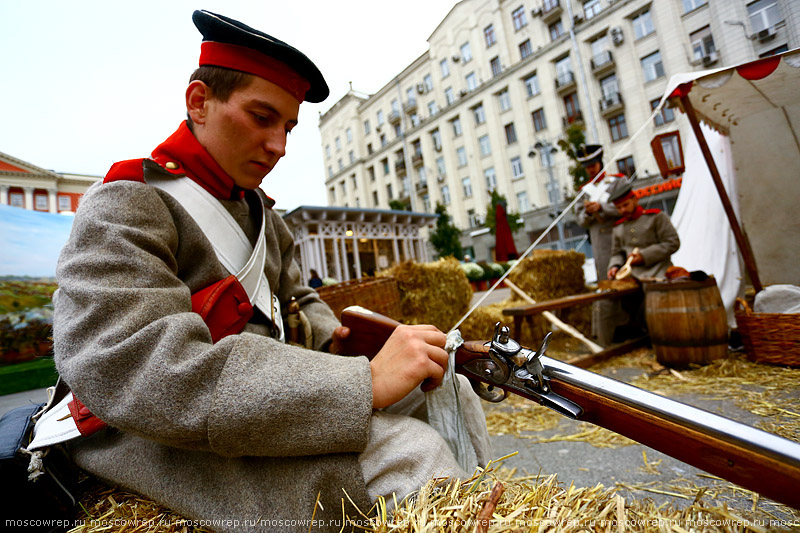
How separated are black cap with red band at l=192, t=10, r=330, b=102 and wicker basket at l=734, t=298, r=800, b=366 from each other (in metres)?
3.91

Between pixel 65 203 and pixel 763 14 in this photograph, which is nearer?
pixel 763 14

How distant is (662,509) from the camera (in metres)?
1.07

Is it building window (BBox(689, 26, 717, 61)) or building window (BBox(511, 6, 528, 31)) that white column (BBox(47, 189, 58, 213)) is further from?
building window (BBox(511, 6, 528, 31))

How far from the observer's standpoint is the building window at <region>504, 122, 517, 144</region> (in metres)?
26.2

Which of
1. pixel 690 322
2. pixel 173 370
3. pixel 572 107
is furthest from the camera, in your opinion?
pixel 572 107

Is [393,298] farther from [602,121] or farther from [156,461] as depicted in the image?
[602,121]

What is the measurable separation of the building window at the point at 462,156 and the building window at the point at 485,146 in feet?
5.10

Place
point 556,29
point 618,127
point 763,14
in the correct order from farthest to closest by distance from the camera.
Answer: point 556,29 → point 618,127 → point 763,14

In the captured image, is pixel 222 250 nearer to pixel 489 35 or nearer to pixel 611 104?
pixel 611 104

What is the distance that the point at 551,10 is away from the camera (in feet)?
71.1

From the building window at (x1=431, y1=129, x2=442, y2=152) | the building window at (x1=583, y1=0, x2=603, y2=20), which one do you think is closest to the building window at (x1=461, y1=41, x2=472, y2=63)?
the building window at (x1=431, y1=129, x2=442, y2=152)

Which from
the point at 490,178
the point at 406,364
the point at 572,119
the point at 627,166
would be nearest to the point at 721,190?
the point at 406,364

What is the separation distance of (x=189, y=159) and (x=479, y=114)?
29.9 m

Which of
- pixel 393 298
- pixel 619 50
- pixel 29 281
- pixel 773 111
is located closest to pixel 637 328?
pixel 773 111
